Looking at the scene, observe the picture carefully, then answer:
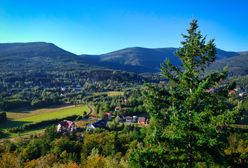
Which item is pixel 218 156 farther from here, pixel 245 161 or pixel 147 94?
pixel 147 94

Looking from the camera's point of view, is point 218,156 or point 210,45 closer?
Answer: point 218,156

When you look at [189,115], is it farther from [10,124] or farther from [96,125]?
[10,124]

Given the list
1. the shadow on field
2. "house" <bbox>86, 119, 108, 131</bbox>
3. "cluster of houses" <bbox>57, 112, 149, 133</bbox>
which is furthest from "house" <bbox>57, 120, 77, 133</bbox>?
the shadow on field

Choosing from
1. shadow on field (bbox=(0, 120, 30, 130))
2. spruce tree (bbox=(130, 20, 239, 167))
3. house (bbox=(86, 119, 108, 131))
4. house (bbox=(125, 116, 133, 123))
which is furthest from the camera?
house (bbox=(125, 116, 133, 123))

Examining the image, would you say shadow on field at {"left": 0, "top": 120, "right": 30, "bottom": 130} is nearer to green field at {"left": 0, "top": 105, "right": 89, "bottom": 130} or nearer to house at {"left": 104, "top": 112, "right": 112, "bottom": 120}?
green field at {"left": 0, "top": 105, "right": 89, "bottom": 130}

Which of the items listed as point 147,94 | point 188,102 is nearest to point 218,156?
point 188,102

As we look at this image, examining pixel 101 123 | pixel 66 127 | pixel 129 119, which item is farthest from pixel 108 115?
pixel 66 127

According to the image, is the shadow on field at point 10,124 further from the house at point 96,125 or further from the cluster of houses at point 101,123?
the house at point 96,125
